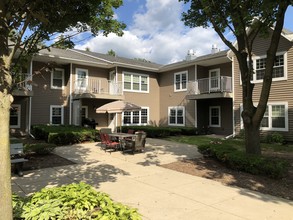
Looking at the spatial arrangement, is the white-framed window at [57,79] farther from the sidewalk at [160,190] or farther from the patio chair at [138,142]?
the sidewalk at [160,190]

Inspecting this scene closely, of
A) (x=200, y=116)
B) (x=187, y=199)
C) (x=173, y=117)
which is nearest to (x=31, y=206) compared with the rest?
(x=187, y=199)

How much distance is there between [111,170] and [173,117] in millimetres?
15599

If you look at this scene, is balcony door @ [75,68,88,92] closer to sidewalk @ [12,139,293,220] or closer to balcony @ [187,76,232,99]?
balcony @ [187,76,232,99]

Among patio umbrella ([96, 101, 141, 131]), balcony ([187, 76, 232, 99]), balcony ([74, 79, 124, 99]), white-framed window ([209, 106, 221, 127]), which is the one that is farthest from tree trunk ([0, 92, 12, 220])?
white-framed window ([209, 106, 221, 127])

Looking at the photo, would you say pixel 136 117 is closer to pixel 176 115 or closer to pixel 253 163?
pixel 176 115

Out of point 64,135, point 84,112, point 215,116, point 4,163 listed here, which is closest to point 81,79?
point 84,112

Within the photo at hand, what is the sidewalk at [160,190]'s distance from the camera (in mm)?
4918

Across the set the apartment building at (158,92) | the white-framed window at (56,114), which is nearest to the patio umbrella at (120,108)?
the apartment building at (158,92)

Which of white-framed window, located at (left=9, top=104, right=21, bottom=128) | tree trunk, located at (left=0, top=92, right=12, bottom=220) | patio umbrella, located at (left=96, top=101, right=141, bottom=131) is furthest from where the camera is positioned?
white-framed window, located at (left=9, top=104, right=21, bottom=128)

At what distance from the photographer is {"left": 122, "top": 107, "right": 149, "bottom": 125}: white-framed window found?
2267 centimetres

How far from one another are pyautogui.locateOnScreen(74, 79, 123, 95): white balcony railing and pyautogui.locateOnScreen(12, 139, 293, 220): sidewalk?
35.5 feet

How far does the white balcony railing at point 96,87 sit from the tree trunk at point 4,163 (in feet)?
56.5

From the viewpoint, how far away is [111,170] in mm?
8633

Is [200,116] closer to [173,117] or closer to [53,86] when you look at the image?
[173,117]
